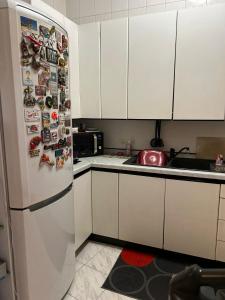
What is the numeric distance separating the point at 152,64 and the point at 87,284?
1953 millimetres

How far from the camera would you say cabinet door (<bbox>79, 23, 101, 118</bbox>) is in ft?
7.16

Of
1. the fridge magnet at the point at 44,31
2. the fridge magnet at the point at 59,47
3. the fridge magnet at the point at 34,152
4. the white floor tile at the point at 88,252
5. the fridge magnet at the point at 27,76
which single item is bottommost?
the white floor tile at the point at 88,252

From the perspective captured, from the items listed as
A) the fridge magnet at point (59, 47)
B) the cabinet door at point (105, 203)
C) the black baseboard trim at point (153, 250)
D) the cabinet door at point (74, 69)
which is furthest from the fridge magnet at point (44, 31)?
the black baseboard trim at point (153, 250)

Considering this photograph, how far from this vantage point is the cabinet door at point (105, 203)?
6.90 feet

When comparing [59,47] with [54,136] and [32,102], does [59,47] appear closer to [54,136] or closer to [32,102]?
[32,102]

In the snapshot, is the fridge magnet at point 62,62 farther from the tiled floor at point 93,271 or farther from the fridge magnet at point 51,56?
the tiled floor at point 93,271

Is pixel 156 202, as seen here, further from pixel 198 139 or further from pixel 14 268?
pixel 14 268

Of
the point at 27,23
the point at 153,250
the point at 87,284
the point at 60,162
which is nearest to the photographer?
the point at 27,23

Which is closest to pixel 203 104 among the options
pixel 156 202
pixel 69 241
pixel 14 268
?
pixel 156 202

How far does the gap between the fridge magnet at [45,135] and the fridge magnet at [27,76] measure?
0.26 metres

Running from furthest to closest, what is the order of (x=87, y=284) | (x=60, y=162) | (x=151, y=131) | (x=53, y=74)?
1. (x=151, y=131)
2. (x=87, y=284)
3. (x=60, y=162)
4. (x=53, y=74)

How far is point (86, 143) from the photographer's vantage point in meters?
2.36

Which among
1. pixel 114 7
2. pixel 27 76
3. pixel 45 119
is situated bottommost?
pixel 45 119

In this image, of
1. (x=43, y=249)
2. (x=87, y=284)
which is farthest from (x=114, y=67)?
(x=87, y=284)
